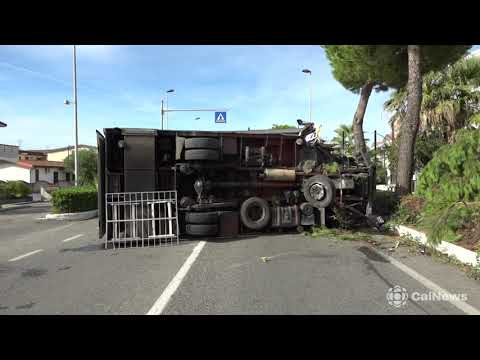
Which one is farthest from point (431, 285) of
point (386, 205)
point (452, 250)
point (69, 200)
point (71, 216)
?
point (69, 200)

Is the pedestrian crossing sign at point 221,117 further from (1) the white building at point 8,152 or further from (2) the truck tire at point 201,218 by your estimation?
(1) the white building at point 8,152

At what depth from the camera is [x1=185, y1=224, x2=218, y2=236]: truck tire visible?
864cm

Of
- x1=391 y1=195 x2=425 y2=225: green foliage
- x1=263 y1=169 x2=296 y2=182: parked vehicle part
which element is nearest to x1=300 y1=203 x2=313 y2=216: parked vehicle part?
x1=263 y1=169 x2=296 y2=182: parked vehicle part

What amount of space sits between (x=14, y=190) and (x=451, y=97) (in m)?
31.0

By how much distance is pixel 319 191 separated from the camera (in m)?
9.48

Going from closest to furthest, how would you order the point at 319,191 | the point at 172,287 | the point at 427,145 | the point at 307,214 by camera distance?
the point at 172,287, the point at 319,191, the point at 307,214, the point at 427,145

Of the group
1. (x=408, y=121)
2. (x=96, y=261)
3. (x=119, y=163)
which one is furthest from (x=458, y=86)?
(x=96, y=261)

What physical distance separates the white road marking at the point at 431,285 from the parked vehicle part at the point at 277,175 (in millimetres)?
3085

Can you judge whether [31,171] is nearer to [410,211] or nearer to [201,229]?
[201,229]

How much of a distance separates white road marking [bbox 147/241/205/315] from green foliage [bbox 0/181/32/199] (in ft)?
89.7
